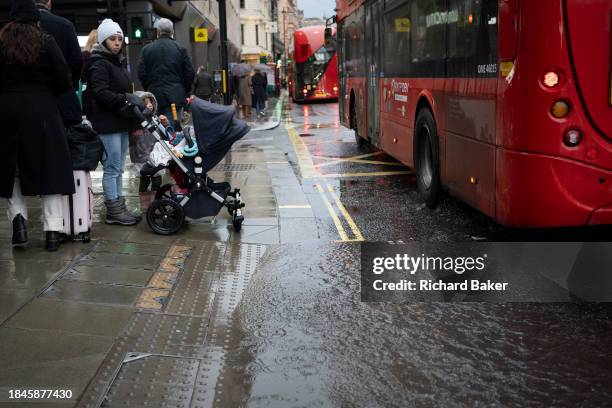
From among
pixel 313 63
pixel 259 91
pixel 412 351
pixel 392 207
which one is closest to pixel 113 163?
pixel 392 207

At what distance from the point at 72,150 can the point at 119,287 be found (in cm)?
168

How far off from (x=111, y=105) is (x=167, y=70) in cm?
341

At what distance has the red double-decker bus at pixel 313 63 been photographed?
123 feet

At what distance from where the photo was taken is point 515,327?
4.53m

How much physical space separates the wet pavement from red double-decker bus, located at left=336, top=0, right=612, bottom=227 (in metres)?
0.76

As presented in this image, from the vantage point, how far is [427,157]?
8.65m

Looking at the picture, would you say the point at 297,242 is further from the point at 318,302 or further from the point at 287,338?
the point at 287,338

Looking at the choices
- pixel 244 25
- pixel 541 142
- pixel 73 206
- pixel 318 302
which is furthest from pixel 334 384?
pixel 244 25

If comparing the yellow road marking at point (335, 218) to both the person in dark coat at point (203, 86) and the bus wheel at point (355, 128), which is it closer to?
the bus wheel at point (355, 128)

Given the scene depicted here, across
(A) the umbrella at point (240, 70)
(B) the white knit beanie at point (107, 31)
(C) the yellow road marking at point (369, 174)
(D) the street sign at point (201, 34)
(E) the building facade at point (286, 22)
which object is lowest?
(C) the yellow road marking at point (369, 174)

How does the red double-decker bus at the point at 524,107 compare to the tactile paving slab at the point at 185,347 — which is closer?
the tactile paving slab at the point at 185,347

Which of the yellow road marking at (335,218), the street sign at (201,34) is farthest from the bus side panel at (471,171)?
the street sign at (201,34)

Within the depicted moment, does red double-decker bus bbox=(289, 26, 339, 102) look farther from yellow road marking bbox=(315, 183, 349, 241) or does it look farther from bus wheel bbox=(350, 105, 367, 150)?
yellow road marking bbox=(315, 183, 349, 241)

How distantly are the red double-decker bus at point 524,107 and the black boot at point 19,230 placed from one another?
376 centimetres
